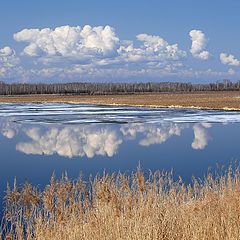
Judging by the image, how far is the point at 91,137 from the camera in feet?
93.1

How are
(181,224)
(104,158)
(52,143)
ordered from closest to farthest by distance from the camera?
(181,224), (104,158), (52,143)

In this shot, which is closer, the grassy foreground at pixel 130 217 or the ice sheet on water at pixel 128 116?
the grassy foreground at pixel 130 217

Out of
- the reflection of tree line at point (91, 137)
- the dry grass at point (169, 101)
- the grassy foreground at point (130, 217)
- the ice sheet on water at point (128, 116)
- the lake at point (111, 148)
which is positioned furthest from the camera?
the dry grass at point (169, 101)

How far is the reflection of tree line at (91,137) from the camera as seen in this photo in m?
23.8

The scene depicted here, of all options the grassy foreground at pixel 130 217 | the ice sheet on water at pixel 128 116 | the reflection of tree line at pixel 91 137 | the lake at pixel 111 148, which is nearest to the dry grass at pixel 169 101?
the ice sheet on water at pixel 128 116

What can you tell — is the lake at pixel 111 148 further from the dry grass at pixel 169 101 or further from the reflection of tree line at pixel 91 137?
the dry grass at pixel 169 101

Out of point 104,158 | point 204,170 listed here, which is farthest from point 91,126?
point 204,170

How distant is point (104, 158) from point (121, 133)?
373 inches

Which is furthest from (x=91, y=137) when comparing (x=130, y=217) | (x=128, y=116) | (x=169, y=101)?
(x=169, y=101)

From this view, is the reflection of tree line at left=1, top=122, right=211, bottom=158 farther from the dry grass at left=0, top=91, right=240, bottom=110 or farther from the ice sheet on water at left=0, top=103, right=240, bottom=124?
the dry grass at left=0, top=91, right=240, bottom=110

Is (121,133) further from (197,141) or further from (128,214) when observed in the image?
(128,214)

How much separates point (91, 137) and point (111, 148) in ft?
13.3

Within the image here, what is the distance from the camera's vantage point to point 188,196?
1002 centimetres

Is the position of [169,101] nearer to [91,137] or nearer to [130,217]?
[91,137]
